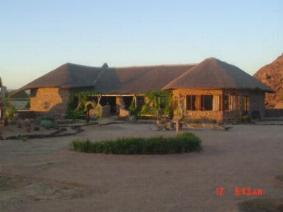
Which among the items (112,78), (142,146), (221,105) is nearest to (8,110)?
(221,105)

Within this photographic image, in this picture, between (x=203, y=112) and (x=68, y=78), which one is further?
(x=68, y=78)

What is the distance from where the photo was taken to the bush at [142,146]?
15211mm

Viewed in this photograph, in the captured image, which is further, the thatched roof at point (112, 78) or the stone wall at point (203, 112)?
the thatched roof at point (112, 78)

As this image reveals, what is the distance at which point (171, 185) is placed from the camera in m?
9.83

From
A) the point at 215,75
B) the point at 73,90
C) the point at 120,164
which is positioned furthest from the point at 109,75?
the point at 120,164

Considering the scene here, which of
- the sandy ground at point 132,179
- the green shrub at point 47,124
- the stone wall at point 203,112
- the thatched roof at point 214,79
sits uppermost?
the thatched roof at point 214,79

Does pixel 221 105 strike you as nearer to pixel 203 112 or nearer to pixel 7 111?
pixel 203 112

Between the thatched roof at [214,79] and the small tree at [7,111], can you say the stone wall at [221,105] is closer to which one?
the thatched roof at [214,79]

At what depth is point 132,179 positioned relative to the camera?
1062 cm

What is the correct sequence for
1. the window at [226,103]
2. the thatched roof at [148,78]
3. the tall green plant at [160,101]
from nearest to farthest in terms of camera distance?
the window at [226,103], the thatched roof at [148,78], the tall green plant at [160,101]

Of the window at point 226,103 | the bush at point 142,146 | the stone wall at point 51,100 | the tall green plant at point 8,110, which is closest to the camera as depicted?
the bush at point 142,146

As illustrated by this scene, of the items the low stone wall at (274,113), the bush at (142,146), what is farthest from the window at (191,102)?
the bush at (142,146)

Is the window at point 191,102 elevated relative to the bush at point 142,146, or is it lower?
elevated

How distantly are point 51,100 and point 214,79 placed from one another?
45.8ft
